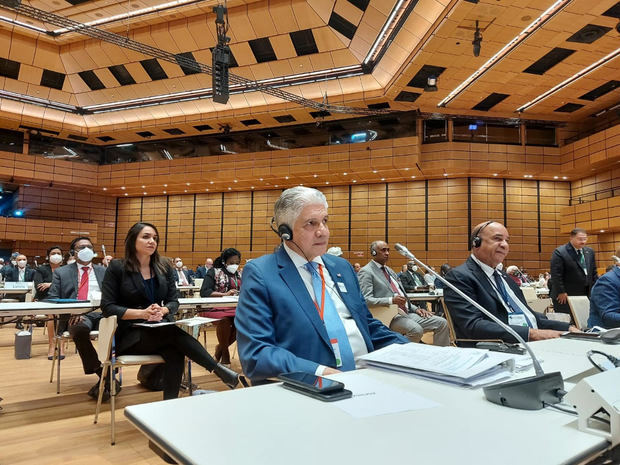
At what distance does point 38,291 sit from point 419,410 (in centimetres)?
576

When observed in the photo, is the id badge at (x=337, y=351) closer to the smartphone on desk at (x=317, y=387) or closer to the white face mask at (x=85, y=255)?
the smartphone on desk at (x=317, y=387)

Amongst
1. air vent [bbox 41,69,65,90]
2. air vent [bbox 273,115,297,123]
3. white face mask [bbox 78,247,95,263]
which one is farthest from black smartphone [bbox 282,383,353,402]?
air vent [bbox 41,69,65,90]

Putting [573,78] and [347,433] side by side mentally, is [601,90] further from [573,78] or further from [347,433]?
[347,433]

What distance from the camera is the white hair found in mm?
1715

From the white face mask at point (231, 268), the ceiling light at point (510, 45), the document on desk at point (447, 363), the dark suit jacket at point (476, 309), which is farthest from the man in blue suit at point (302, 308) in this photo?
the ceiling light at point (510, 45)

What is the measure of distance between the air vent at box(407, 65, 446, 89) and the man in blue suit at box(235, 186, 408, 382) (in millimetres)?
10658

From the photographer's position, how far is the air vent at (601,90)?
1233 centimetres

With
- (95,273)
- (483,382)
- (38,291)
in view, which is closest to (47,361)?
(38,291)

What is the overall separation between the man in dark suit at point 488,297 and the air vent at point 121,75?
14.0m

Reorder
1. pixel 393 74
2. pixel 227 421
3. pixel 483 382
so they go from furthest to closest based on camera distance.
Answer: pixel 393 74
pixel 483 382
pixel 227 421

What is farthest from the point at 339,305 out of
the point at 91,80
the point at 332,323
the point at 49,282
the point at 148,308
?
the point at 91,80

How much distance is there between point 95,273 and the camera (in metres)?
4.61

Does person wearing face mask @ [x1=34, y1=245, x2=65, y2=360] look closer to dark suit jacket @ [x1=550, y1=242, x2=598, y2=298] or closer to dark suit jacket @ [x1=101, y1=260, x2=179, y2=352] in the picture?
dark suit jacket @ [x1=101, y1=260, x2=179, y2=352]

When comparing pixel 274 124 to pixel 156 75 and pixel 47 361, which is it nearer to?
pixel 156 75
